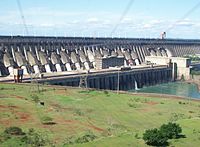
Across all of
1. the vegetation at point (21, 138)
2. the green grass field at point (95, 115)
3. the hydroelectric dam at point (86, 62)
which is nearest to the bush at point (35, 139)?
the vegetation at point (21, 138)

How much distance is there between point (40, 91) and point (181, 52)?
116990 millimetres

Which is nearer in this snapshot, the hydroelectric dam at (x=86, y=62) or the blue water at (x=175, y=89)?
the hydroelectric dam at (x=86, y=62)

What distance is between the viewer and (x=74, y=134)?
3116cm

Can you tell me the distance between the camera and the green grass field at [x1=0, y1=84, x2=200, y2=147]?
2967cm

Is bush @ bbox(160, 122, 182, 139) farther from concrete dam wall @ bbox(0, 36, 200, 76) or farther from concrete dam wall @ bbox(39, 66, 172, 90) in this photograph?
concrete dam wall @ bbox(0, 36, 200, 76)

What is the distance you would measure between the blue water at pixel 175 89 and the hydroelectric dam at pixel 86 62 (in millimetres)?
3354

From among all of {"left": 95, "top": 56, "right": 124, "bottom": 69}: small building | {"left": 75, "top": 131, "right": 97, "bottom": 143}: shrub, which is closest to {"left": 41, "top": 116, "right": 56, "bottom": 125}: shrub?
{"left": 75, "top": 131, "right": 97, "bottom": 143}: shrub

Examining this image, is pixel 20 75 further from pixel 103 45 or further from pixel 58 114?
pixel 103 45

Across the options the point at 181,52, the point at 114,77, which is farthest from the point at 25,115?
the point at 181,52

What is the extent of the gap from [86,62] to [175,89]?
25708 millimetres

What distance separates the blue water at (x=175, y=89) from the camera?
90.1 meters

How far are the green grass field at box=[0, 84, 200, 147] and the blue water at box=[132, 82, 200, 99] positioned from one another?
3528 cm

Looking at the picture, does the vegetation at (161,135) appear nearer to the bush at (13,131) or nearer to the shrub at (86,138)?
the shrub at (86,138)

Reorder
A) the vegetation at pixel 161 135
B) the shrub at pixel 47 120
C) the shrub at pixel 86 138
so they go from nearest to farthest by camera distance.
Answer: the vegetation at pixel 161 135 → the shrub at pixel 86 138 → the shrub at pixel 47 120
